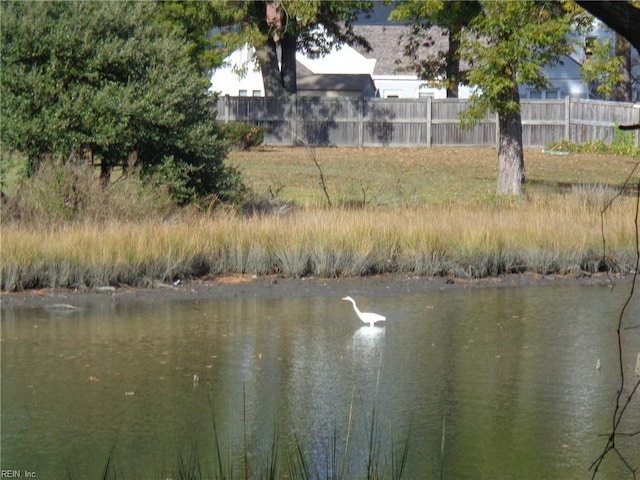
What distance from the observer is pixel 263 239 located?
16.6 metres

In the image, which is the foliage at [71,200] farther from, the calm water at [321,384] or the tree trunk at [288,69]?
the tree trunk at [288,69]

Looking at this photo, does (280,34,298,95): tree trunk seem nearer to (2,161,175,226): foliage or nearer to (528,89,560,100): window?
(528,89,560,100): window

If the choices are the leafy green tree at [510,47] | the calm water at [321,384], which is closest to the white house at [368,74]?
the leafy green tree at [510,47]

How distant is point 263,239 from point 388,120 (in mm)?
24866

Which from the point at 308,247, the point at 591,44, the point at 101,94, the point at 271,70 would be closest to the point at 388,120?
the point at 271,70

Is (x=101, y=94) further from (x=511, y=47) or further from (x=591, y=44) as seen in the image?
(x=591, y=44)

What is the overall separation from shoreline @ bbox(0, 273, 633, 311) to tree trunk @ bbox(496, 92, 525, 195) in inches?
300

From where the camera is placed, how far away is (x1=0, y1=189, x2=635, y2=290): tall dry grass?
51.0 ft

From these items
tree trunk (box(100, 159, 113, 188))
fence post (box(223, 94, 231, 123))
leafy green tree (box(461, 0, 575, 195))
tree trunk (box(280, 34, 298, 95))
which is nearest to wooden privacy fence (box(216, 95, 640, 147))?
fence post (box(223, 94, 231, 123))

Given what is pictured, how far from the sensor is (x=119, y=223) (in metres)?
16.7

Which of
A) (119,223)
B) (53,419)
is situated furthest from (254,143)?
(53,419)

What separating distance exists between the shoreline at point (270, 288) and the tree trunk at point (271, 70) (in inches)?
1056

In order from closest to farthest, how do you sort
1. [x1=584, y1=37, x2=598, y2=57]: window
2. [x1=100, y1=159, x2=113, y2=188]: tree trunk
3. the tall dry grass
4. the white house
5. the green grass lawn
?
the tall dry grass
[x1=100, y1=159, x2=113, y2=188]: tree trunk
the green grass lawn
[x1=584, y1=37, x2=598, y2=57]: window
the white house

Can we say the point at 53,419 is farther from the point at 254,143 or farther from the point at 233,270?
the point at 254,143
